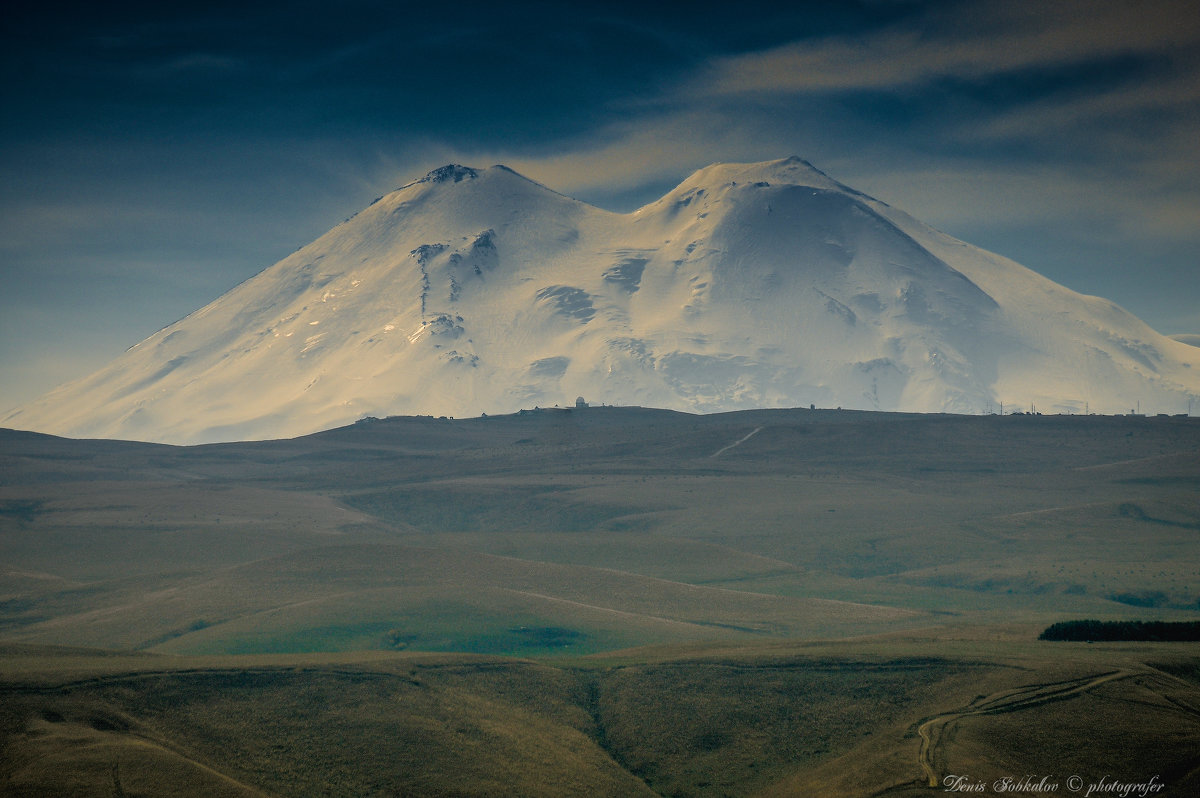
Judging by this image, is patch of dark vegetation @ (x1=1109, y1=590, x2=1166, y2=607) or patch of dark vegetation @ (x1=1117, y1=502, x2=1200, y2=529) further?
patch of dark vegetation @ (x1=1117, y1=502, x2=1200, y2=529)

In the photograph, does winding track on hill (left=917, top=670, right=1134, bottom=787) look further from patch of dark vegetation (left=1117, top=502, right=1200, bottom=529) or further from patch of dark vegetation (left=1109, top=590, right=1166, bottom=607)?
patch of dark vegetation (left=1117, top=502, right=1200, bottom=529)

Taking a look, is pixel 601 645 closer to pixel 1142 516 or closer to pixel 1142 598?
pixel 1142 598

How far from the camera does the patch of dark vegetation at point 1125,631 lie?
81.6m

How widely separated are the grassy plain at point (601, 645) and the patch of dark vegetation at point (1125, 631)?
314cm

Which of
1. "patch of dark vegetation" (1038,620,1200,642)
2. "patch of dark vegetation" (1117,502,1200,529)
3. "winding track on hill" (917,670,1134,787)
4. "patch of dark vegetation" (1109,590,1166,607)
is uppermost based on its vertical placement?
"patch of dark vegetation" (1117,502,1200,529)

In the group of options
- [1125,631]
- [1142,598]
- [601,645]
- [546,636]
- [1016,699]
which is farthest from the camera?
[1142,598]

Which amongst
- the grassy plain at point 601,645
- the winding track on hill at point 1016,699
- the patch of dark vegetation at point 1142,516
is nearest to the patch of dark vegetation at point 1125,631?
the grassy plain at point 601,645

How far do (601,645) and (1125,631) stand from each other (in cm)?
3942

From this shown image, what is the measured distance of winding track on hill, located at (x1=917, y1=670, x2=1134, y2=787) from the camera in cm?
6388

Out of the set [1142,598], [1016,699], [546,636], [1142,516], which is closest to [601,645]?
[546,636]

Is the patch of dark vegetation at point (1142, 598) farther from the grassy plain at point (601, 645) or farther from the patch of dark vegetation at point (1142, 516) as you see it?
the patch of dark vegetation at point (1142, 516)

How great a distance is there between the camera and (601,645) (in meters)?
103

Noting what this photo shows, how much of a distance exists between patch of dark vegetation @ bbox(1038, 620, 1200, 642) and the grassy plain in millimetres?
3139

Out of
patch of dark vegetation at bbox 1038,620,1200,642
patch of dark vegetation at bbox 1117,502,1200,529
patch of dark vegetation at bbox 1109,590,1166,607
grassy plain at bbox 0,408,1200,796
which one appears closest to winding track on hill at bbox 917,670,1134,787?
grassy plain at bbox 0,408,1200,796
